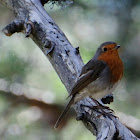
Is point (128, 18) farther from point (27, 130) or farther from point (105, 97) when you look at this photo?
point (27, 130)

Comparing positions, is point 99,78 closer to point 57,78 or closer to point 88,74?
point 88,74

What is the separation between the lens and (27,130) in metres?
5.80

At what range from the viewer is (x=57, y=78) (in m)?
5.83

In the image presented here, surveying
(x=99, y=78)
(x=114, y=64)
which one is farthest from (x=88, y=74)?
(x=114, y=64)

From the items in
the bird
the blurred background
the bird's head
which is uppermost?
the blurred background

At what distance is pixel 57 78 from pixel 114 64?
122cm

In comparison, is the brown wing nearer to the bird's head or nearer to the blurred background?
the bird's head

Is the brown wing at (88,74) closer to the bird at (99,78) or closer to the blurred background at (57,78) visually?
the bird at (99,78)

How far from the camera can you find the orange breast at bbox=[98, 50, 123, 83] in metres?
4.71

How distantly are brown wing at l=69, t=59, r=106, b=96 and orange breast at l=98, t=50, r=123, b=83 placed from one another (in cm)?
6

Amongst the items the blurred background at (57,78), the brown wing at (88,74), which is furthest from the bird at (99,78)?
the blurred background at (57,78)

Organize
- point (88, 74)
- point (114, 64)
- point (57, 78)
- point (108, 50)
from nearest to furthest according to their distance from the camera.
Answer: point (88, 74) → point (114, 64) → point (108, 50) → point (57, 78)

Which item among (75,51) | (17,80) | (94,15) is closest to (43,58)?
(17,80)

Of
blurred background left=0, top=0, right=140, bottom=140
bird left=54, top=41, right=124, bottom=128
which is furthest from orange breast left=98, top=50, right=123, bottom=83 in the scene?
blurred background left=0, top=0, right=140, bottom=140
